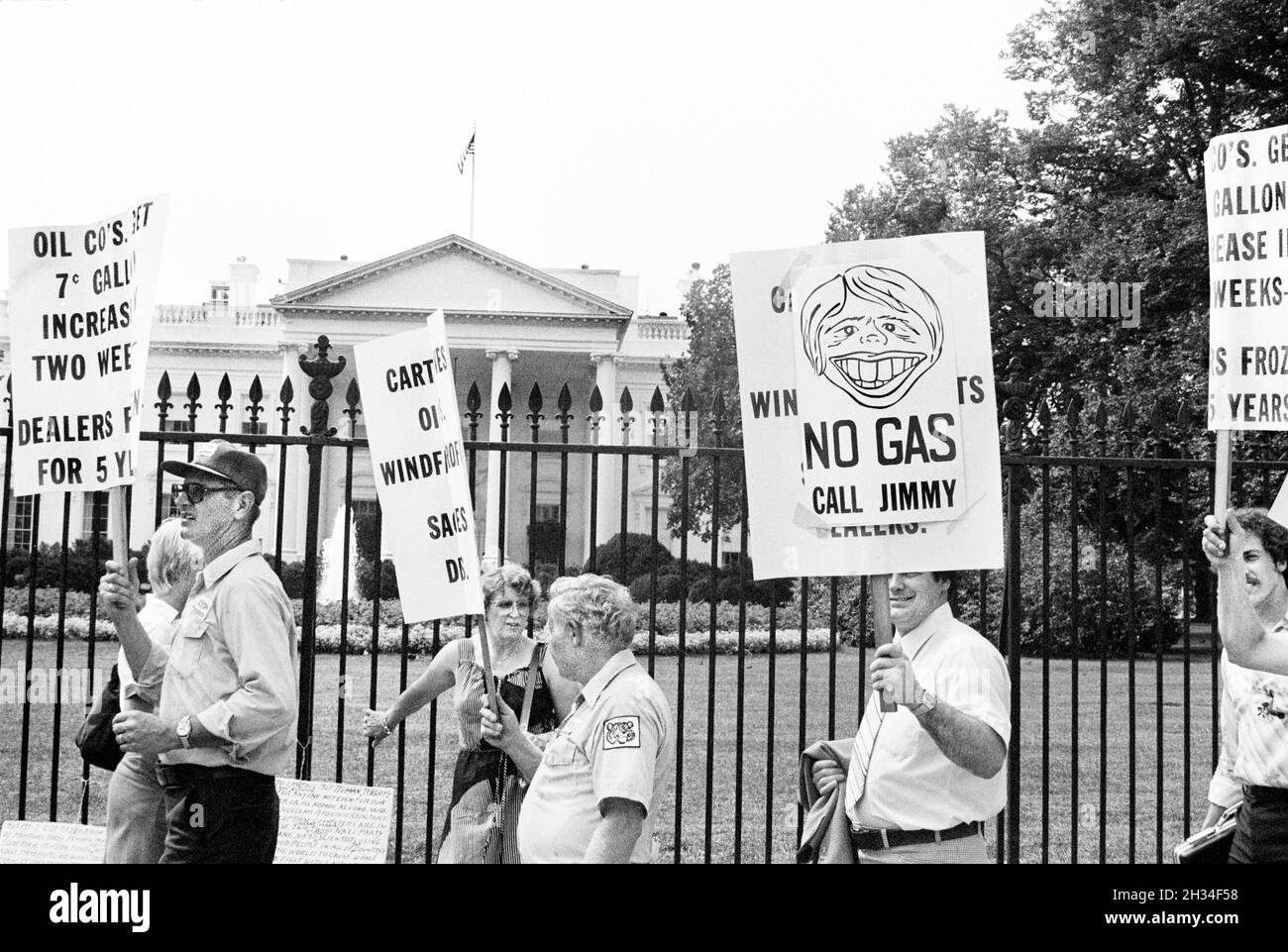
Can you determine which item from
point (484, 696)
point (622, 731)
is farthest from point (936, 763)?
point (484, 696)

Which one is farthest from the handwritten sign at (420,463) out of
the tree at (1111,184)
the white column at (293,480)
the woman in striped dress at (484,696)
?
the white column at (293,480)

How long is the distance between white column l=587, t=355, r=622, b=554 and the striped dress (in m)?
31.9

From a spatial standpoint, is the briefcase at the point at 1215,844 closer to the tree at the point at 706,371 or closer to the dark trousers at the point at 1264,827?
the dark trousers at the point at 1264,827

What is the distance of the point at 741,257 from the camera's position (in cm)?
390

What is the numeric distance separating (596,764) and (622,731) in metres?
0.12

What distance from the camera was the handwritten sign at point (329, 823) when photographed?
15.6 ft

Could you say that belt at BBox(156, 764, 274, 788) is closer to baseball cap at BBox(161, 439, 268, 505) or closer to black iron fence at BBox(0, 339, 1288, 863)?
black iron fence at BBox(0, 339, 1288, 863)

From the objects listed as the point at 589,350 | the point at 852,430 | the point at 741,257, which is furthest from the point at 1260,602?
the point at 589,350

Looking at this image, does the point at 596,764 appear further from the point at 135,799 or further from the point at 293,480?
the point at 293,480

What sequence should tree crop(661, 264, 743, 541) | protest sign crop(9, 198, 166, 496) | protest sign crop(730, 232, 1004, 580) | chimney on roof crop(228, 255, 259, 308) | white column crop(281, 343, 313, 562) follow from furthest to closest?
chimney on roof crop(228, 255, 259, 308)
tree crop(661, 264, 743, 541)
white column crop(281, 343, 313, 562)
protest sign crop(9, 198, 166, 496)
protest sign crop(730, 232, 1004, 580)

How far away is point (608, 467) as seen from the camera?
3884 cm

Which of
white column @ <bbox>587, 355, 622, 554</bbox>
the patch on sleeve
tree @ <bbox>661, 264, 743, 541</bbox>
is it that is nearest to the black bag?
the patch on sleeve

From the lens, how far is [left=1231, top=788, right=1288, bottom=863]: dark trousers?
13.3ft

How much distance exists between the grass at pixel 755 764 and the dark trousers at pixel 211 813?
0.80 metres
